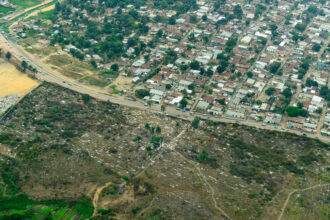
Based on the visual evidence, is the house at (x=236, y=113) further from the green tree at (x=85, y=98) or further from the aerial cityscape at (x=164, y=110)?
the green tree at (x=85, y=98)

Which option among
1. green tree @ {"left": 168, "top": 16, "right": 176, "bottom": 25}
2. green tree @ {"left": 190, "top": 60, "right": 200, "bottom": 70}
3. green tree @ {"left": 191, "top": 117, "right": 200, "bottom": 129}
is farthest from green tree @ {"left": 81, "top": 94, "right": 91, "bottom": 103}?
green tree @ {"left": 168, "top": 16, "right": 176, "bottom": 25}

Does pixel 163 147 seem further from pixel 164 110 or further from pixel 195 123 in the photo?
pixel 164 110

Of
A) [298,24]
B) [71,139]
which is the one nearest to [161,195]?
[71,139]

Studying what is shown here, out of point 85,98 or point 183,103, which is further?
point 85,98

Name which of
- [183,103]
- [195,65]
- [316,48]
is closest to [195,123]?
[183,103]

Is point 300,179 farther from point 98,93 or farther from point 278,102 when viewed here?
point 98,93

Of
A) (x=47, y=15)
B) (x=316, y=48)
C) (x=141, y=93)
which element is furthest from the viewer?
(x=47, y=15)
